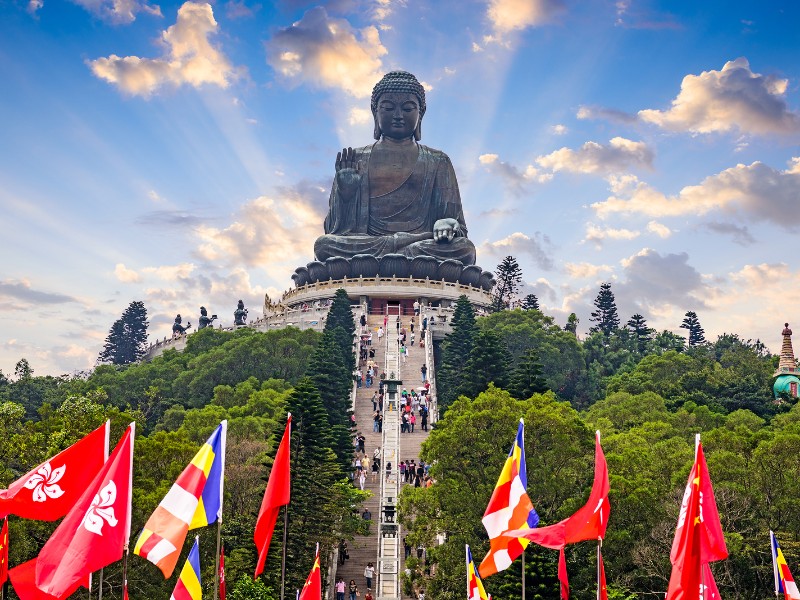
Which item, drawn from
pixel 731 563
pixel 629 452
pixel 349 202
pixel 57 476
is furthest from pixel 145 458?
pixel 349 202

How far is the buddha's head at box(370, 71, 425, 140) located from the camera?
58781 millimetres

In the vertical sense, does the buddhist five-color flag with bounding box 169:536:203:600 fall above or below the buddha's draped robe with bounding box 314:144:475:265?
below

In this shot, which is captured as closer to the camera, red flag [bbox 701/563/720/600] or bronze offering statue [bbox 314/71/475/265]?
red flag [bbox 701/563/720/600]

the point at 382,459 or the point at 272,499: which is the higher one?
the point at 382,459

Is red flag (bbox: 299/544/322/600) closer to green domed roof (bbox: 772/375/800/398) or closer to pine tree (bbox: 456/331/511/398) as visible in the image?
pine tree (bbox: 456/331/511/398)

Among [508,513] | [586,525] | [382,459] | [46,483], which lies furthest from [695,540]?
[382,459]

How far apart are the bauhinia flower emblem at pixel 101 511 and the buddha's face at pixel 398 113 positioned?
155ft

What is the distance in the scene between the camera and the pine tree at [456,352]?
38719 millimetres

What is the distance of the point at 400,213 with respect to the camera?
5909 centimetres

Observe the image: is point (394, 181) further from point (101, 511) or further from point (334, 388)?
point (101, 511)

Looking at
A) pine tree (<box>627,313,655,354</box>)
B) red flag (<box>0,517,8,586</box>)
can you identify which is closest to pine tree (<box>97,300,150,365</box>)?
pine tree (<box>627,313,655,354</box>)

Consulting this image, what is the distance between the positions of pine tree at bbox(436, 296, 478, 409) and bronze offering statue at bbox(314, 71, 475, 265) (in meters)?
14.5

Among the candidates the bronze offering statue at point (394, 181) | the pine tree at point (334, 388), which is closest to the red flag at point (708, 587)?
the pine tree at point (334, 388)

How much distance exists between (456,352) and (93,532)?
2844 centimetres
